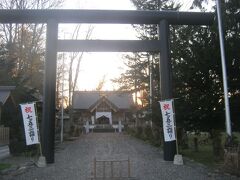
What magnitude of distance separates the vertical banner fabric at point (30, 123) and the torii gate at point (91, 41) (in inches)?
29.0

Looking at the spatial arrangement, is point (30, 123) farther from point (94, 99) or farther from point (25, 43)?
point (94, 99)

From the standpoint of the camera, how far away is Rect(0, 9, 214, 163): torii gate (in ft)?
49.1

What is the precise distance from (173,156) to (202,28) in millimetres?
7011

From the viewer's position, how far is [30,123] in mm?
14148

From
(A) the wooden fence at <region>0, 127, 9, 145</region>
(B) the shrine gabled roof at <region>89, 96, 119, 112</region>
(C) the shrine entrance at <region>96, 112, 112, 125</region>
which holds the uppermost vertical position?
(B) the shrine gabled roof at <region>89, 96, 119, 112</region>

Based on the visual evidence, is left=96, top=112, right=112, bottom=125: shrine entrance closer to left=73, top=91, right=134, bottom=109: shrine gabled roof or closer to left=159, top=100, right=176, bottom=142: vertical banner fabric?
left=73, top=91, right=134, bottom=109: shrine gabled roof

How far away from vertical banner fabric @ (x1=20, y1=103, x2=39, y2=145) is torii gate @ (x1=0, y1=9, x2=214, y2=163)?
29.0 inches

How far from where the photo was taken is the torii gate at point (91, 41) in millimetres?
14953

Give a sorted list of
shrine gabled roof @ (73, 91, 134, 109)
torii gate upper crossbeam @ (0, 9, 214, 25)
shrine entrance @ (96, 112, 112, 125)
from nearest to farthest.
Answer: torii gate upper crossbeam @ (0, 9, 214, 25), shrine entrance @ (96, 112, 112, 125), shrine gabled roof @ (73, 91, 134, 109)

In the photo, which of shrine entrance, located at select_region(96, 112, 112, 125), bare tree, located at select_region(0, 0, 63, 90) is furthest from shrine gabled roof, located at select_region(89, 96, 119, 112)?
bare tree, located at select_region(0, 0, 63, 90)

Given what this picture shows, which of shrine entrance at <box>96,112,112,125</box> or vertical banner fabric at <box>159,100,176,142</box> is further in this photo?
shrine entrance at <box>96,112,112,125</box>

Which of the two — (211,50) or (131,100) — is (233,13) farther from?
(131,100)

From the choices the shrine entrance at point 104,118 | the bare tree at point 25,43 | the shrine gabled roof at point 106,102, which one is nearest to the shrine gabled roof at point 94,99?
the shrine gabled roof at point 106,102

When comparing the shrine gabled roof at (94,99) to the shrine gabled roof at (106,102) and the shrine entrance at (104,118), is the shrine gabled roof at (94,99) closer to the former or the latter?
the shrine gabled roof at (106,102)
